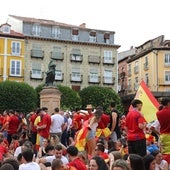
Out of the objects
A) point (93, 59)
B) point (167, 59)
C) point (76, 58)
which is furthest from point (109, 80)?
point (167, 59)

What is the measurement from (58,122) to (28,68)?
4319 cm

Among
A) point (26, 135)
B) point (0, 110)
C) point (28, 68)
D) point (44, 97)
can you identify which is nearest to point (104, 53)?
point (28, 68)

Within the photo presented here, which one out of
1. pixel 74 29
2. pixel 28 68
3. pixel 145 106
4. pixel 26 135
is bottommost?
pixel 26 135

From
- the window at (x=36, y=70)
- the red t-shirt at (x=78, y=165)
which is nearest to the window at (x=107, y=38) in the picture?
the window at (x=36, y=70)

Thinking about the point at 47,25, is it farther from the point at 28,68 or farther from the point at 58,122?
the point at 58,122

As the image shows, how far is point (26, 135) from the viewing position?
18547 mm

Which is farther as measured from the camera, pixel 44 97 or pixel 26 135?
pixel 44 97

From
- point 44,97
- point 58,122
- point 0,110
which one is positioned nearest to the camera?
point 58,122

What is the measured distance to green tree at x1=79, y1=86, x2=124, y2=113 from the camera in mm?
56812

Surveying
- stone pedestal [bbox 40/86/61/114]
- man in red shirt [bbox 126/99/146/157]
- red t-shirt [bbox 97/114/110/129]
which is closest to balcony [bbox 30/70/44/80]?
stone pedestal [bbox 40/86/61/114]

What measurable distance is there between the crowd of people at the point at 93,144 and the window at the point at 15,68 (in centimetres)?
3881

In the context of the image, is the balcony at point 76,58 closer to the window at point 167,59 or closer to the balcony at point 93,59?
the balcony at point 93,59

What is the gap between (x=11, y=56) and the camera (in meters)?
58.1

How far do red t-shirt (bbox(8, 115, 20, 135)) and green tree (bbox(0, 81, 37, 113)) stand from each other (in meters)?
33.7
